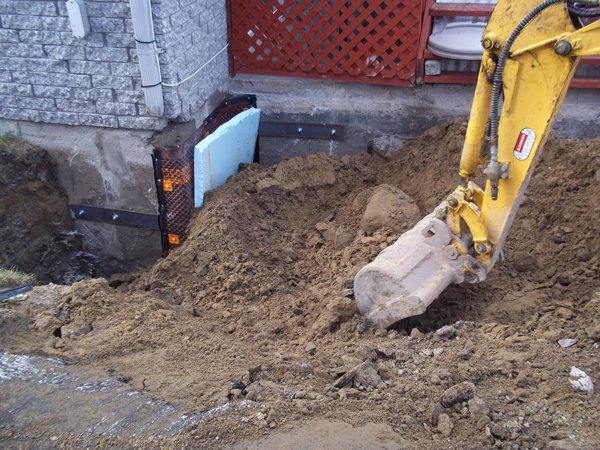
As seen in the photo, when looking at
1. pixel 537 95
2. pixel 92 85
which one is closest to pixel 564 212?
pixel 537 95

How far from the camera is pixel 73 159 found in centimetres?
591

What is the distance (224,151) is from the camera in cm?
594

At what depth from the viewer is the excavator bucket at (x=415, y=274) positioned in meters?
4.02

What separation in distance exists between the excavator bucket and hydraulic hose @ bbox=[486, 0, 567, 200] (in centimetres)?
51

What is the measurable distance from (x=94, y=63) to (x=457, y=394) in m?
4.15

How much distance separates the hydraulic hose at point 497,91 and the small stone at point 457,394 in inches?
47.7

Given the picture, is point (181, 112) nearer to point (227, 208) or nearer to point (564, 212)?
point (227, 208)

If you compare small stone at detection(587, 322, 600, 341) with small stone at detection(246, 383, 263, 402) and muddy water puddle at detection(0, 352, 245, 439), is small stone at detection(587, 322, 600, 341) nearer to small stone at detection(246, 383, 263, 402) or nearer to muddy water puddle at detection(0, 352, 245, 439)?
small stone at detection(246, 383, 263, 402)

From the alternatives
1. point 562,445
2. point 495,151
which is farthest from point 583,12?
point 562,445

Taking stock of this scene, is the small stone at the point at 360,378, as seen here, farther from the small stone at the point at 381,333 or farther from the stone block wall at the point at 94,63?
the stone block wall at the point at 94,63

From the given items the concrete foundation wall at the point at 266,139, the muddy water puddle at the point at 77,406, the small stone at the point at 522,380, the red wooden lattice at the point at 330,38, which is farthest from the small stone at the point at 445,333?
the red wooden lattice at the point at 330,38

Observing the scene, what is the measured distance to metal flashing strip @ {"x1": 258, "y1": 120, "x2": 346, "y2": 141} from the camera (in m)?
6.52

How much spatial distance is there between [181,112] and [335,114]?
175cm

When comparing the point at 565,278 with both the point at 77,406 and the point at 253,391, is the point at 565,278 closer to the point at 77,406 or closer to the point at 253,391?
the point at 253,391
